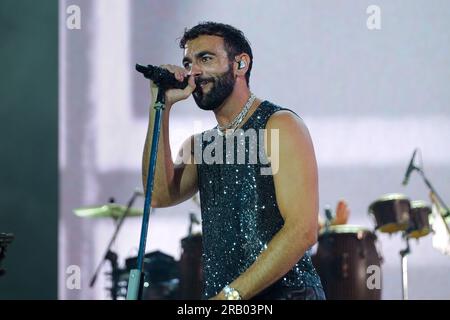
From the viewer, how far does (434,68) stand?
435 cm

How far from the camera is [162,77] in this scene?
1.97 metres

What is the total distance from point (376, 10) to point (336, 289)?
1.66m

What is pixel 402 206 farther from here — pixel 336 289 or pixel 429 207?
pixel 336 289

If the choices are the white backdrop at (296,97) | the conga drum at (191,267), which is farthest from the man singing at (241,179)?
the conga drum at (191,267)

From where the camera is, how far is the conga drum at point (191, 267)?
4.66 m

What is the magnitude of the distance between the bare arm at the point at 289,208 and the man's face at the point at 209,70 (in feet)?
0.54

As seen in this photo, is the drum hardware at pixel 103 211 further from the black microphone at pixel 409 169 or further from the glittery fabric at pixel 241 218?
the glittery fabric at pixel 241 218

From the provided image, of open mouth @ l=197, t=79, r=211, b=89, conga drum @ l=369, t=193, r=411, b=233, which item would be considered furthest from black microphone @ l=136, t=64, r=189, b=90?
conga drum @ l=369, t=193, r=411, b=233

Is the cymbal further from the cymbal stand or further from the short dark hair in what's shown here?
the short dark hair

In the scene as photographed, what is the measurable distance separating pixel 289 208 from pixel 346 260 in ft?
10.1

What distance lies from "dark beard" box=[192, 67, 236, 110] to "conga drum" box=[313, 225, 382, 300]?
2.66 m

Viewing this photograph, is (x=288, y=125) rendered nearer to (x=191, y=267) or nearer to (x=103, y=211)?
(x=103, y=211)

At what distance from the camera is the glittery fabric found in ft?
6.80

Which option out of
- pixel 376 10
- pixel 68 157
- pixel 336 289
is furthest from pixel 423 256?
pixel 68 157
